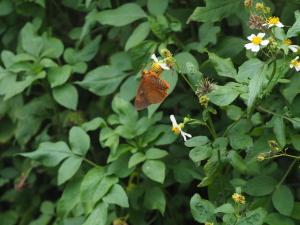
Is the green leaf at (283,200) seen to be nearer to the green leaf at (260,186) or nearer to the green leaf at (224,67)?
the green leaf at (260,186)

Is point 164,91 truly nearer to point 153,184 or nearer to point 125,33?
point 153,184

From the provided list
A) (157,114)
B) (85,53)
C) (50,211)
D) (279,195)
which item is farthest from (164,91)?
(50,211)

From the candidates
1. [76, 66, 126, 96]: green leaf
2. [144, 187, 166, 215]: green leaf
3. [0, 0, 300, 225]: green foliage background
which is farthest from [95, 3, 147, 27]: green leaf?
[144, 187, 166, 215]: green leaf

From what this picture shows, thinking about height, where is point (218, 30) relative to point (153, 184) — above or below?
above

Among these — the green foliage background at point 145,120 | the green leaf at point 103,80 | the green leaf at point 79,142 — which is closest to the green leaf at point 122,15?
the green foliage background at point 145,120

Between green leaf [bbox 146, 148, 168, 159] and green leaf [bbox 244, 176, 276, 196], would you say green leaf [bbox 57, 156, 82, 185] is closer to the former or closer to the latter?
green leaf [bbox 146, 148, 168, 159]

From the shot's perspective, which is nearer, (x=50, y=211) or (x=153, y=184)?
(x=153, y=184)

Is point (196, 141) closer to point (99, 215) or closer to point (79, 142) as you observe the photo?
point (99, 215)
